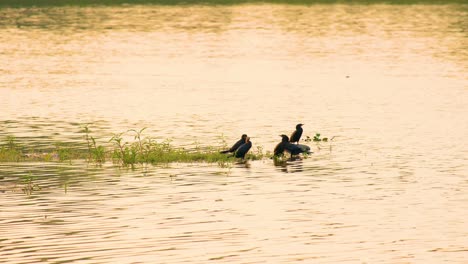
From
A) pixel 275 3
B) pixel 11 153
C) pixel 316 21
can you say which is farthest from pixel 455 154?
pixel 275 3

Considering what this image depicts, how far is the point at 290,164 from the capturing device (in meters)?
29.0

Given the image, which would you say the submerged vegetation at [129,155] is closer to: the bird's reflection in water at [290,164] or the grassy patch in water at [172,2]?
the bird's reflection in water at [290,164]

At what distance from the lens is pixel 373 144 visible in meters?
32.6

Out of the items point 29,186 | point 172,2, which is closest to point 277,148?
point 29,186

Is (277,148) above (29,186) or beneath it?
above

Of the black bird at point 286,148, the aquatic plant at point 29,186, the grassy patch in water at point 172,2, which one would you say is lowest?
the aquatic plant at point 29,186

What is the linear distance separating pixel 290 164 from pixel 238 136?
17.3 ft

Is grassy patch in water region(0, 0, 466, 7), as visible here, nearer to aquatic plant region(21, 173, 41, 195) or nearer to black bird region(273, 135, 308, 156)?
black bird region(273, 135, 308, 156)

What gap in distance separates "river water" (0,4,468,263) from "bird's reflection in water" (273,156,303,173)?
0.17 ft

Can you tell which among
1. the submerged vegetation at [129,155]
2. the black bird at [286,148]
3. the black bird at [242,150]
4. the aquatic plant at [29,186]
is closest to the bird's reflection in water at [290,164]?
the black bird at [286,148]

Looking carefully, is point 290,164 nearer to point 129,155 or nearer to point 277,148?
point 277,148

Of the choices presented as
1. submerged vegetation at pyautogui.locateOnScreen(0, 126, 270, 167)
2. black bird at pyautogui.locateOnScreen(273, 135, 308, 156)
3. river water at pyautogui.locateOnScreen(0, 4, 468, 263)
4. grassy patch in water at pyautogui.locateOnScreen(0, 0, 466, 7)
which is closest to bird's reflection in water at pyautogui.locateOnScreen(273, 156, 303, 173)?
river water at pyautogui.locateOnScreen(0, 4, 468, 263)

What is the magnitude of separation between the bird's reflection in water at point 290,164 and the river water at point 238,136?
0.05 m

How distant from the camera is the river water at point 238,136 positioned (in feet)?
68.3
